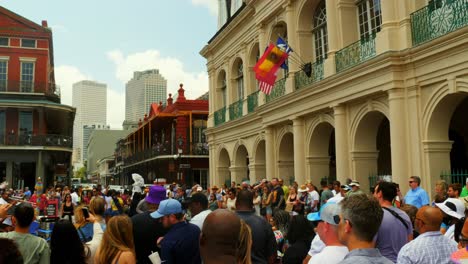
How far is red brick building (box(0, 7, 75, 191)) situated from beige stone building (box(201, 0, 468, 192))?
14.3 metres

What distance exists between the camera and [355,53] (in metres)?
14.8

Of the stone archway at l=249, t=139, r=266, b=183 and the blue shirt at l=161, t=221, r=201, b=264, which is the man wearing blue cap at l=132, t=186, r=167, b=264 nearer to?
the blue shirt at l=161, t=221, r=201, b=264

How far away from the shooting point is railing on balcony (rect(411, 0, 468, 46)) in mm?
11062

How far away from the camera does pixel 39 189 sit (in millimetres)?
18781

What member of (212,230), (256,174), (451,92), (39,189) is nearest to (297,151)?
(256,174)

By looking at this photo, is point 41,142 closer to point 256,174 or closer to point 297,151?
point 256,174

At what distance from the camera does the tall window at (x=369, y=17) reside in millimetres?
15358

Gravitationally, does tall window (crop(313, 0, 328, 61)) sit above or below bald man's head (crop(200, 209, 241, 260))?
above

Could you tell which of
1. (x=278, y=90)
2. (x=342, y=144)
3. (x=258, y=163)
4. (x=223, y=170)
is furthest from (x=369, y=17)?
(x=223, y=170)

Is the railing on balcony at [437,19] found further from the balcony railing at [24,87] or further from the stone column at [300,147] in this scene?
the balcony railing at [24,87]

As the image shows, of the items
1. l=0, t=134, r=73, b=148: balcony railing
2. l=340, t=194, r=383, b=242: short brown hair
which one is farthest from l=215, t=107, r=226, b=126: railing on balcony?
l=340, t=194, r=383, b=242: short brown hair

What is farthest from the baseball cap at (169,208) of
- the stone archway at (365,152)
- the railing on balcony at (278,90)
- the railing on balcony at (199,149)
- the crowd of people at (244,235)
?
the railing on balcony at (199,149)

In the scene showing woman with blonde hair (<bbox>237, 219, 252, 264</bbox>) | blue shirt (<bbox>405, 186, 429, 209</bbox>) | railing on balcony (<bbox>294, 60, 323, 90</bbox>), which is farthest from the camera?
railing on balcony (<bbox>294, 60, 323, 90</bbox>)

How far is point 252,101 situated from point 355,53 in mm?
9196
